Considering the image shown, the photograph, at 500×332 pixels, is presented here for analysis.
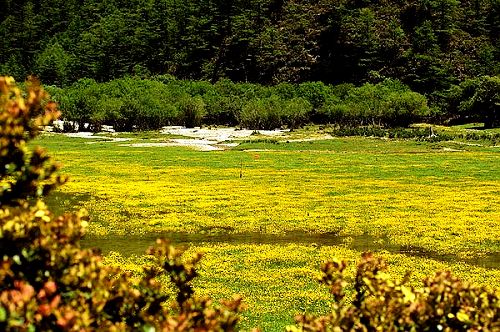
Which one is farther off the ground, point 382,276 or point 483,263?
point 382,276

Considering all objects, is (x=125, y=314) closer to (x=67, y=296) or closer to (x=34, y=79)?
(x=67, y=296)

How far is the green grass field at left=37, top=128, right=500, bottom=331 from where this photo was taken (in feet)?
74.3

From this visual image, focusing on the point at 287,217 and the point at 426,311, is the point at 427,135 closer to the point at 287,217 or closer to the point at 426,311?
the point at 287,217

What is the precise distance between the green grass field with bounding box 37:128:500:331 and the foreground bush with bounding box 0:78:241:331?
3.58 meters

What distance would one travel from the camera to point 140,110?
507ft

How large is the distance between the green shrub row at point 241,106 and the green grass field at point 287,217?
72674 mm

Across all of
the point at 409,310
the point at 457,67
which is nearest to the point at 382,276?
the point at 409,310

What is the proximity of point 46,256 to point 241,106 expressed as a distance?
163829 mm

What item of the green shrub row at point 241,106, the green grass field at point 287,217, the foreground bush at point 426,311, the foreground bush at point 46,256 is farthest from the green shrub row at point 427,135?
the foreground bush at point 46,256

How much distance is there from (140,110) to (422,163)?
9636cm

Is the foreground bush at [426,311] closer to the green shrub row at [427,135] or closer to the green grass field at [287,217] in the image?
the green grass field at [287,217]

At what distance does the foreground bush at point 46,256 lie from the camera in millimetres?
5297

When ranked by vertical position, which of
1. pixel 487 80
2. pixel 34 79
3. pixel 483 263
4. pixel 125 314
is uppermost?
pixel 487 80

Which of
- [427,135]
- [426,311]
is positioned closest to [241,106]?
[427,135]
